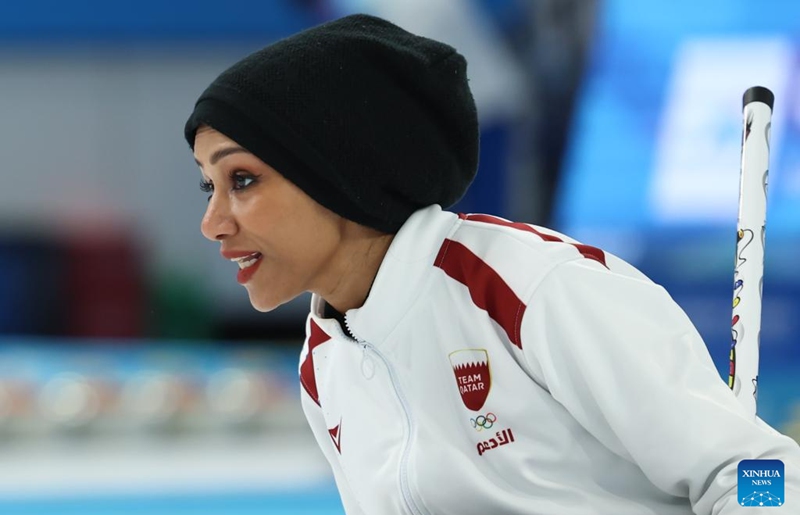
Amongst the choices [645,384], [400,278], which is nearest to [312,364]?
[400,278]

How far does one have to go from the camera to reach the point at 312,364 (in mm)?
1755

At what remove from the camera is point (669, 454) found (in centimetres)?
126

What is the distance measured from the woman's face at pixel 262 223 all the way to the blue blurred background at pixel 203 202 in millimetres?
2150

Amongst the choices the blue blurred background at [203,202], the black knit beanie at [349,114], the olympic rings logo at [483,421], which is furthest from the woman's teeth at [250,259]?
the blue blurred background at [203,202]

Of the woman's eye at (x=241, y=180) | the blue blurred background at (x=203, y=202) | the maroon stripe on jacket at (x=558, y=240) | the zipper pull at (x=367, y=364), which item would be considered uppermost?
the blue blurred background at (x=203, y=202)

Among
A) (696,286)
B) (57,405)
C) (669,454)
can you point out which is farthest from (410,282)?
(696,286)

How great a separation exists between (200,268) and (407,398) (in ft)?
18.6

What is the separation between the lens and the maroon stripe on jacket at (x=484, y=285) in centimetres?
138

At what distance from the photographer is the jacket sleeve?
1238mm

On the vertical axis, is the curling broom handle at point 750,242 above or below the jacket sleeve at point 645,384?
above

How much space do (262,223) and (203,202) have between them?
6034 millimetres

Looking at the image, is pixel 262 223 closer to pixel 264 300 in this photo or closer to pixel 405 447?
pixel 264 300

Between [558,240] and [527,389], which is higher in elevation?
[558,240]

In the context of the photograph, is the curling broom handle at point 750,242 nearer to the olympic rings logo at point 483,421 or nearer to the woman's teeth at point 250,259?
the olympic rings logo at point 483,421
